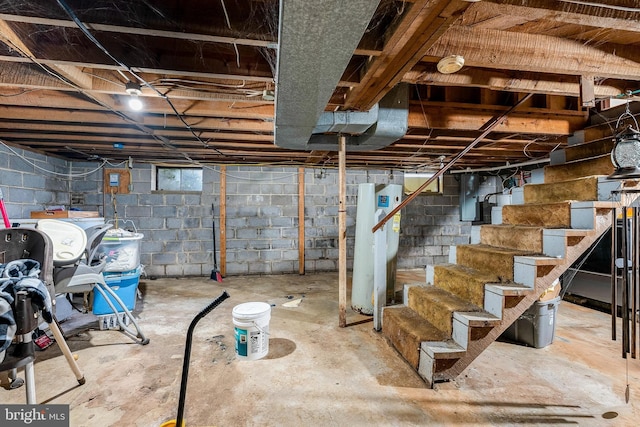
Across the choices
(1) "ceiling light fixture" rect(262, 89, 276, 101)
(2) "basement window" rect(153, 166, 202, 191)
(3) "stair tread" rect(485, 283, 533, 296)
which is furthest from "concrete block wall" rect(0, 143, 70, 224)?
(3) "stair tread" rect(485, 283, 533, 296)

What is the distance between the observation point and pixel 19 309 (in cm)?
121

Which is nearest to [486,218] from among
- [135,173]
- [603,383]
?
[603,383]

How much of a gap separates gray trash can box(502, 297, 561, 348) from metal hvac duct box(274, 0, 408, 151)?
6.13ft

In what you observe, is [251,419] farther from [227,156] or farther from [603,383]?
[227,156]

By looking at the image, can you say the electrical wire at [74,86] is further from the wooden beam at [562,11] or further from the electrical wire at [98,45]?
the wooden beam at [562,11]

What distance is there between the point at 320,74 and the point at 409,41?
1.56 ft

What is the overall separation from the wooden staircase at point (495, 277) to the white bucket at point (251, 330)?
108cm

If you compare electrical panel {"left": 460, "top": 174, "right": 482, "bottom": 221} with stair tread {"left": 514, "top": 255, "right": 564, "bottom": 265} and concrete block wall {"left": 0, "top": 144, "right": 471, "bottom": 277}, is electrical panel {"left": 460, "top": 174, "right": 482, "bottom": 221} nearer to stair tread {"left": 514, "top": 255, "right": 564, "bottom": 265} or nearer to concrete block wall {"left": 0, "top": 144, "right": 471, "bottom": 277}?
concrete block wall {"left": 0, "top": 144, "right": 471, "bottom": 277}

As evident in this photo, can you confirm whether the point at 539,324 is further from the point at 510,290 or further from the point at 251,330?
the point at 251,330

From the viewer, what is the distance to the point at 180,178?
495 cm

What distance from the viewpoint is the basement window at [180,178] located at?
4.91m

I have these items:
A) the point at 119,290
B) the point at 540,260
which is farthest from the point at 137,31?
the point at 540,260

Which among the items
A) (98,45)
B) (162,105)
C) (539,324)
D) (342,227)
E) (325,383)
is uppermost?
(162,105)

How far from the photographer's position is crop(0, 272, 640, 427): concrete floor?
157 cm
